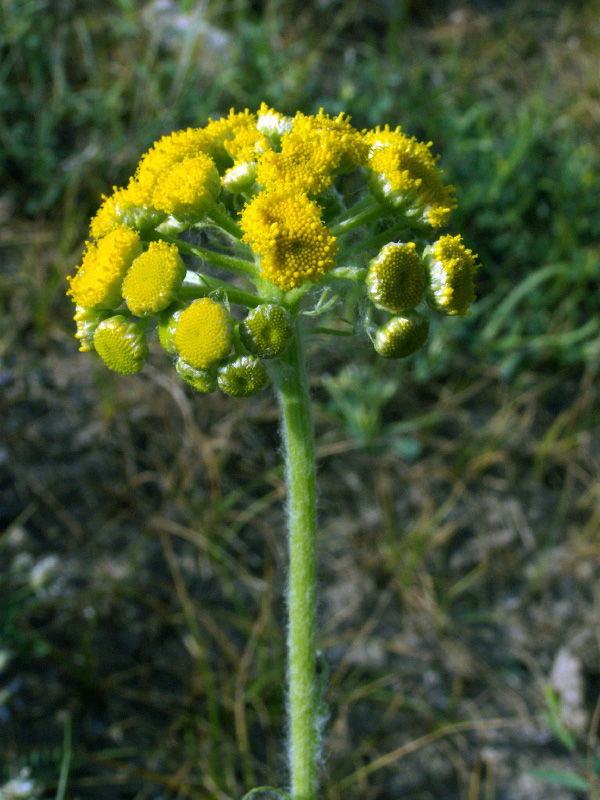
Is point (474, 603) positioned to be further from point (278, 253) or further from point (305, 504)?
point (278, 253)

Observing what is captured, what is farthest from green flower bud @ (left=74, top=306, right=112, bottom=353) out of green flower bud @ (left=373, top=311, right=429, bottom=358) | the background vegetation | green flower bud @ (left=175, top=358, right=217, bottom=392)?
the background vegetation

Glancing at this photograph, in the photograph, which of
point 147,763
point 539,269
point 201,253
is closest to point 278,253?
point 201,253

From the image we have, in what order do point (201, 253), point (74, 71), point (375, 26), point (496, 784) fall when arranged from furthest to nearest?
1. point (375, 26)
2. point (74, 71)
3. point (496, 784)
4. point (201, 253)

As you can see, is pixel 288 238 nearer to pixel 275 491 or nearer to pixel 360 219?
pixel 360 219

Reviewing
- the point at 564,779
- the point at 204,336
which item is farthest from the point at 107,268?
the point at 564,779

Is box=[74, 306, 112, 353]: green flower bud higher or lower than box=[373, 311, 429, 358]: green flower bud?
lower

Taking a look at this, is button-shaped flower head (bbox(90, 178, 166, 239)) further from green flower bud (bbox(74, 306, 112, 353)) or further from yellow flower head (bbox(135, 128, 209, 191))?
green flower bud (bbox(74, 306, 112, 353))

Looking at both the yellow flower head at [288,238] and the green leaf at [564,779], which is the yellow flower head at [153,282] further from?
the green leaf at [564,779]
